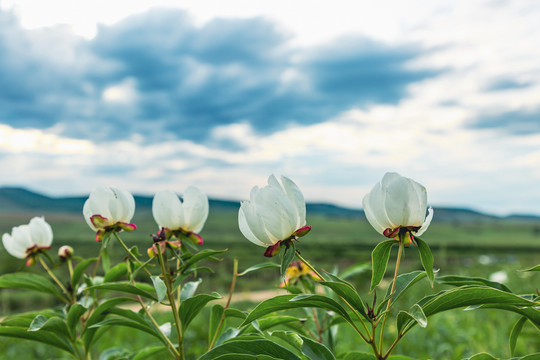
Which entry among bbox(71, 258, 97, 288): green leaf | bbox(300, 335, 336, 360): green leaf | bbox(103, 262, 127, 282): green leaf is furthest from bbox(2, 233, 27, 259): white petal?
bbox(300, 335, 336, 360): green leaf

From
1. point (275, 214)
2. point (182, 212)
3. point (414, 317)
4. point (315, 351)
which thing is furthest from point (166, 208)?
point (414, 317)

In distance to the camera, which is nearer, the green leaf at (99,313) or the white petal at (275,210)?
the white petal at (275,210)

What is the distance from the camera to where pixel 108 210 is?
3.02ft

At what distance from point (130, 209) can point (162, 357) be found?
9.05 ft

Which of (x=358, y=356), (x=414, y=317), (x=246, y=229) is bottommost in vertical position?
(x=358, y=356)

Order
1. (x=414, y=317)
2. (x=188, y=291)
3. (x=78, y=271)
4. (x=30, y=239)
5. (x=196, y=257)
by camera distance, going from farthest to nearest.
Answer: (x=30, y=239)
(x=78, y=271)
(x=188, y=291)
(x=196, y=257)
(x=414, y=317)

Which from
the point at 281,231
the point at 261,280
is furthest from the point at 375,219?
the point at 261,280

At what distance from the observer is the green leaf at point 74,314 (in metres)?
0.92

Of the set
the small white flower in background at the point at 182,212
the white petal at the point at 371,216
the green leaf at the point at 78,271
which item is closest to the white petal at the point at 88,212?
the small white flower in background at the point at 182,212

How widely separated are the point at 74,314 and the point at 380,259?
0.65 metres

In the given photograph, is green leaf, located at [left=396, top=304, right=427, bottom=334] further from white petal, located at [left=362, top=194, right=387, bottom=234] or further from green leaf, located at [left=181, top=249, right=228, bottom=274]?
green leaf, located at [left=181, top=249, right=228, bottom=274]

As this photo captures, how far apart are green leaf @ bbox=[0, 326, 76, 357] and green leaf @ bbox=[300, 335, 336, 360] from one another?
58 cm

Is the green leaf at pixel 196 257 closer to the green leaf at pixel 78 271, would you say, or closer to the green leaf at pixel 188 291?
the green leaf at pixel 188 291

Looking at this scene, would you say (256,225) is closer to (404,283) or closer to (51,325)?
(404,283)
